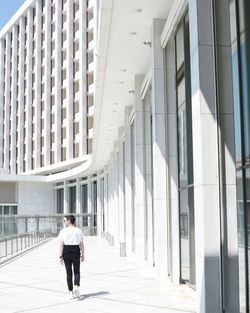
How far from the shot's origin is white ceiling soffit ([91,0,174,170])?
12906mm

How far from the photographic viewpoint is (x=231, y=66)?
8.98 m

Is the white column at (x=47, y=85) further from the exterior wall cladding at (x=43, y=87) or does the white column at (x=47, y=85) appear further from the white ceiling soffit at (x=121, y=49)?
the white ceiling soffit at (x=121, y=49)

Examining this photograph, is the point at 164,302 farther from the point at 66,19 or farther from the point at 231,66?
the point at 66,19

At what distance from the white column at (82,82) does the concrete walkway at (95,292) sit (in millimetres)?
42638

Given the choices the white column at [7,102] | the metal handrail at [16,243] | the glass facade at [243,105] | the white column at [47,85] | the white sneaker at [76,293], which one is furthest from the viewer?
the white column at [7,102]

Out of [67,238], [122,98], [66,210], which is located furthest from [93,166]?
[67,238]

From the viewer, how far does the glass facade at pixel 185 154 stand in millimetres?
12023

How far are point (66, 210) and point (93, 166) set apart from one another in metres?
17.1

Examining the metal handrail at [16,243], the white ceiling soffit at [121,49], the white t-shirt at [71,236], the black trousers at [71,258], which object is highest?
the white ceiling soffit at [121,49]

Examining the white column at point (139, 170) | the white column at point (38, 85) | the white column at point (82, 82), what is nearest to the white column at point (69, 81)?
the white column at point (82, 82)

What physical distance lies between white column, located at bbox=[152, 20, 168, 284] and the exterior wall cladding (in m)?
46.7

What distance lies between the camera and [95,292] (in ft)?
39.8

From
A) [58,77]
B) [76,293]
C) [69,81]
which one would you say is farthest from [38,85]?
[76,293]

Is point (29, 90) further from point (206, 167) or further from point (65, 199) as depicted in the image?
point (206, 167)
